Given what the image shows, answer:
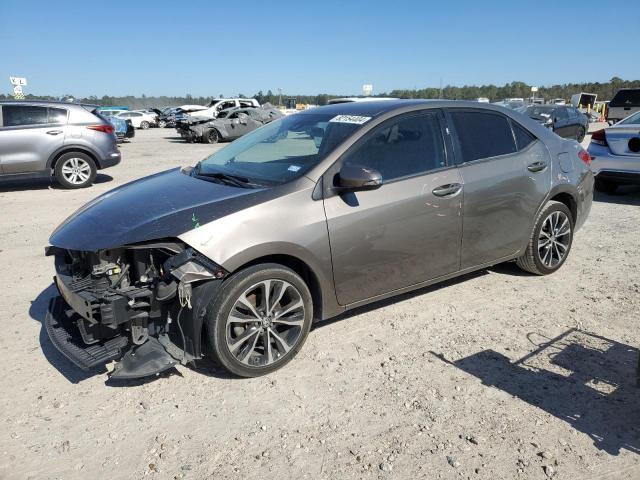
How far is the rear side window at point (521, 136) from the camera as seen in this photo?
459 centimetres

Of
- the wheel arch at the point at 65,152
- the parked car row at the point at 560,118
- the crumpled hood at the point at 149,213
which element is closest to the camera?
the crumpled hood at the point at 149,213

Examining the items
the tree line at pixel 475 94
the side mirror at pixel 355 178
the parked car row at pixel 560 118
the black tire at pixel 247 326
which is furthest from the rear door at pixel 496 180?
the tree line at pixel 475 94

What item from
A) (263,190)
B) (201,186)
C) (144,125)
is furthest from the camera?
(144,125)

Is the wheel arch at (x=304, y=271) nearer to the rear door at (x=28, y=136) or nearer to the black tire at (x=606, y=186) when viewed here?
the black tire at (x=606, y=186)

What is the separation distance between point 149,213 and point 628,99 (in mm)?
23467

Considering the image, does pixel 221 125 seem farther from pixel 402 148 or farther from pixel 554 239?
pixel 402 148

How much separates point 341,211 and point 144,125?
122 feet

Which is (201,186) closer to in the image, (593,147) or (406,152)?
(406,152)

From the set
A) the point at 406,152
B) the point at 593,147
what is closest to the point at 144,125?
the point at 593,147

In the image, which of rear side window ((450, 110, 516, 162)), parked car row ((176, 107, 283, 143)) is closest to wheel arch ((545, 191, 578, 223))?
rear side window ((450, 110, 516, 162))

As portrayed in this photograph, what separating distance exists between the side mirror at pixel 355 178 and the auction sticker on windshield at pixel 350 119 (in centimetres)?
53

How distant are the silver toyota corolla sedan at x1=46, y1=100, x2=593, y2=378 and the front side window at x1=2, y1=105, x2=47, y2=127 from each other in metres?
7.00

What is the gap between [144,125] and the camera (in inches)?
1467

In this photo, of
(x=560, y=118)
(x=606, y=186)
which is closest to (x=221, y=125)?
(x=560, y=118)
